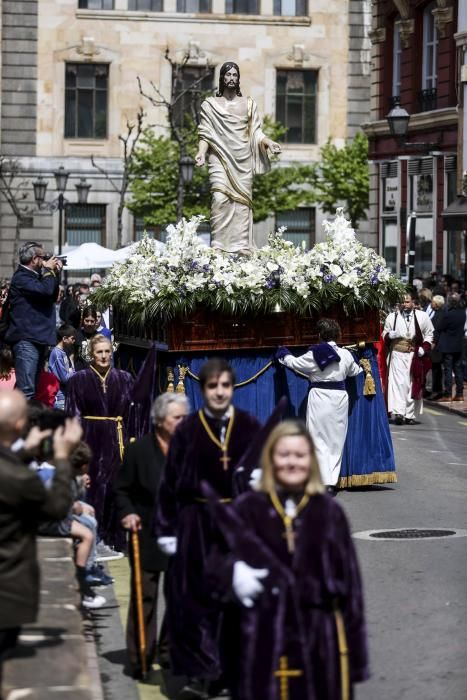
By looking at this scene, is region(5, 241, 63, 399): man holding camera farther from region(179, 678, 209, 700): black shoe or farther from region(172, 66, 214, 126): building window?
region(172, 66, 214, 126): building window

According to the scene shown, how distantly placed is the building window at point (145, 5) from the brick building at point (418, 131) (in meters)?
8.90

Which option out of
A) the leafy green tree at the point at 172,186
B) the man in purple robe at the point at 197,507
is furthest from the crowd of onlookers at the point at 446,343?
the leafy green tree at the point at 172,186

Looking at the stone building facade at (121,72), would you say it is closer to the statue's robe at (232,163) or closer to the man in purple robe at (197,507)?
the statue's robe at (232,163)

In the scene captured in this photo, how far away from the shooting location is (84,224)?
5381cm

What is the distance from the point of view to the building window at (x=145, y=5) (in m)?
54.3

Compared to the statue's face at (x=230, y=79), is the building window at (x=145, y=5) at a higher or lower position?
higher

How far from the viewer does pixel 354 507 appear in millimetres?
15586

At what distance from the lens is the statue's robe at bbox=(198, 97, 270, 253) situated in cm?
1800

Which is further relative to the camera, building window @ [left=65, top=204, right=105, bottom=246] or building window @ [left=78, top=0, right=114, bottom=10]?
building window @ [left=78, top=0, right=114, bottom=10]

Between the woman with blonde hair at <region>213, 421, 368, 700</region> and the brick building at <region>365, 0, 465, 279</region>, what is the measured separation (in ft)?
102

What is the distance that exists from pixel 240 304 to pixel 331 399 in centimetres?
122

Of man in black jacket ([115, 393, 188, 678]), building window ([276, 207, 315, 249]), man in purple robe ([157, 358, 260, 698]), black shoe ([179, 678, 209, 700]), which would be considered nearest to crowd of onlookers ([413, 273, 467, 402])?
man in black jacket ([115, 393, 188, 678])

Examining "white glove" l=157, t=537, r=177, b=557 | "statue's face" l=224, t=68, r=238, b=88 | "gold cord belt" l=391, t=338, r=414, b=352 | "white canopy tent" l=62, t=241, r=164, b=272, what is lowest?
"white glove" l=157, t=537, r=177, b=557

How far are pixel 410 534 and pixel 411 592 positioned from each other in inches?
96.0
